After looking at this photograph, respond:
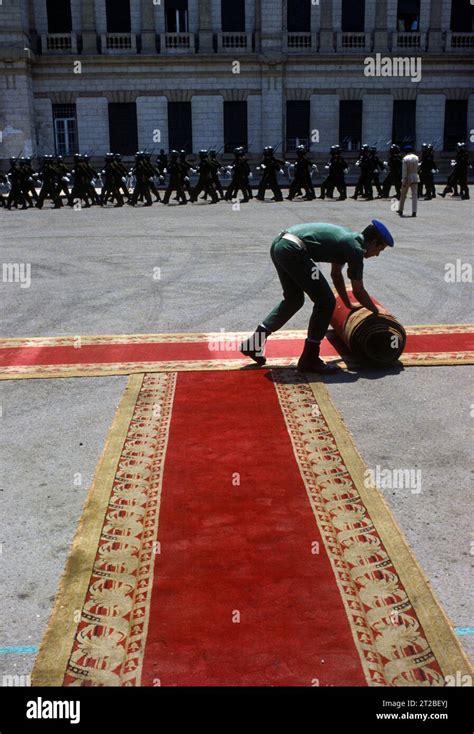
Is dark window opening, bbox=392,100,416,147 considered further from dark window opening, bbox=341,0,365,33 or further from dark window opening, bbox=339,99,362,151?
dark window opening, bbox=341,0,365,33

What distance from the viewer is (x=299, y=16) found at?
36.2 m

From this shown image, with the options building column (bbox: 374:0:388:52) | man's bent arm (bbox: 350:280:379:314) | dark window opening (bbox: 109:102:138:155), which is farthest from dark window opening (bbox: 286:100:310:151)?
man's bent arm (bbox: 350:280:379:314)

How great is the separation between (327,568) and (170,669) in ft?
3.31

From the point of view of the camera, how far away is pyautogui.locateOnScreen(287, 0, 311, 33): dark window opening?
36031mm

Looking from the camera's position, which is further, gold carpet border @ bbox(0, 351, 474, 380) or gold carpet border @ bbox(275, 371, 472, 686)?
gold carpet border @ bbox(0, 351, 474, 380)

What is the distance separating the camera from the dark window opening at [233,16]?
35.8 m

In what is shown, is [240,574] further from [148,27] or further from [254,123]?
[148,27]

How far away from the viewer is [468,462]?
5.21 metres

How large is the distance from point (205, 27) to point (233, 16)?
4.38 ft

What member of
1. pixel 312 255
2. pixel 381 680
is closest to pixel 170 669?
pixel 381 680

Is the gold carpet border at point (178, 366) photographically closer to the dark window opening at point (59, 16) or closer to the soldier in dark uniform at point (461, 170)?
the soldier in dark uniform at point (461, 170)

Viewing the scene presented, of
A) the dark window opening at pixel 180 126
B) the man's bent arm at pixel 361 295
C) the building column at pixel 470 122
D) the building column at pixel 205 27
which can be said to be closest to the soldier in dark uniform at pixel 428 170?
the building column at pixel 470 122

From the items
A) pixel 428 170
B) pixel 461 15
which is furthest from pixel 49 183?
pixel 461 15

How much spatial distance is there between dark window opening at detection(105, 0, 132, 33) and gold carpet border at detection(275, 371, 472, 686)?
33843 mm
